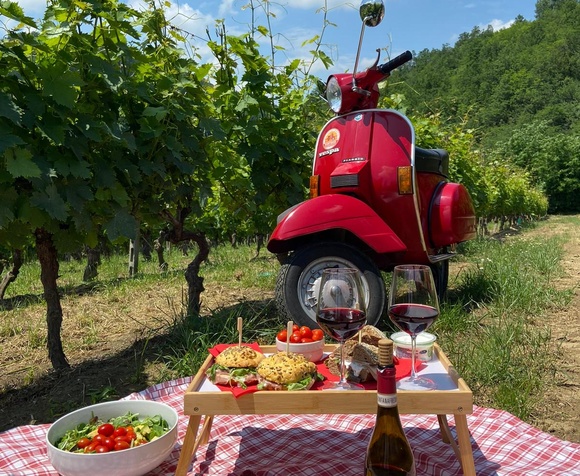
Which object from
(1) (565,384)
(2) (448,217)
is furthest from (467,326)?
(1) (565,384)

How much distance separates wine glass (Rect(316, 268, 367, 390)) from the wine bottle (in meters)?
0.27

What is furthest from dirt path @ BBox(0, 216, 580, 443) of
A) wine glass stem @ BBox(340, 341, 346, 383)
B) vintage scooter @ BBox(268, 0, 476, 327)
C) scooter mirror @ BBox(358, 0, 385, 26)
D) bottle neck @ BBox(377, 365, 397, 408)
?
scooter mirror @ BBox(358, 0, 385, 26)

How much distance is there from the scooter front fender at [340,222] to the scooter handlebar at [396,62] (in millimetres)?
934

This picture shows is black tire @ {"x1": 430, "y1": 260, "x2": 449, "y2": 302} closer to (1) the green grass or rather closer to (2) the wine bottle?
(1) the green grass

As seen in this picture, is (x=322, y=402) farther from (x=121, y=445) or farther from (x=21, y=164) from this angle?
(x=21, y=164)

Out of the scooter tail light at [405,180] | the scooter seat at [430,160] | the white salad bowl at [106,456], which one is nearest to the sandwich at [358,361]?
the white salad bowl at [106,456]

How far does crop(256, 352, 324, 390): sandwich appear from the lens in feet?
5.16

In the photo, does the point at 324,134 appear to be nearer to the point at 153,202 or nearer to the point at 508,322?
the point at 153,202

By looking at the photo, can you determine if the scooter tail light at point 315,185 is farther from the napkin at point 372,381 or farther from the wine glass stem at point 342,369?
the wine glass stem at point 342,369

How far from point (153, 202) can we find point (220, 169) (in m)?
0.71

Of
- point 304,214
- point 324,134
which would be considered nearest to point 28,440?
point 304,214

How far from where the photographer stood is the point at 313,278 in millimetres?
3400

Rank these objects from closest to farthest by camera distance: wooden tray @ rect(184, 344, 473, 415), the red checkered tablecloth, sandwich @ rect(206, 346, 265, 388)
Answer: wooden tray @ rect(184, 344, 473, 415), sandwich @ rect(206, 346, 265, 388), the red checkered tablecloth

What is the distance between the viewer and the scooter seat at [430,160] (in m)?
3.93
